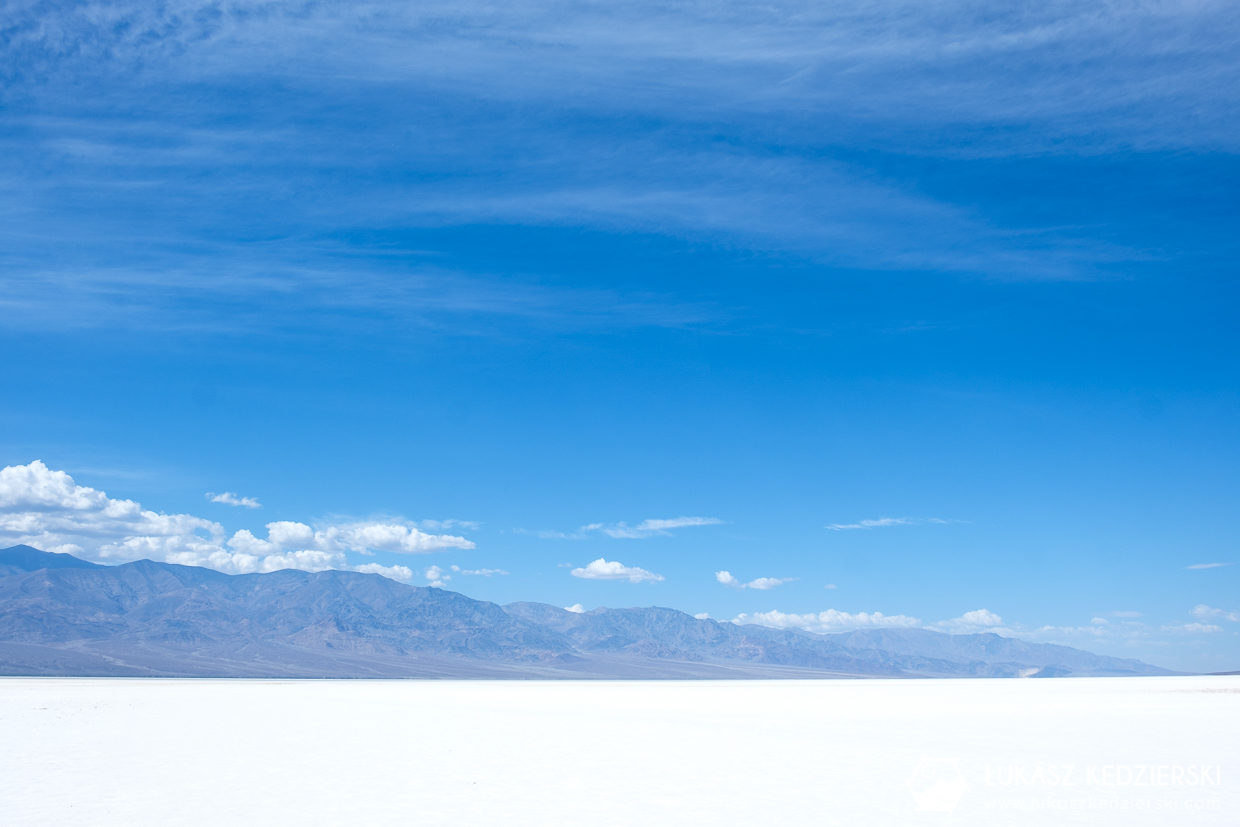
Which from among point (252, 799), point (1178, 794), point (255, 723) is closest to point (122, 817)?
point (252, 799)

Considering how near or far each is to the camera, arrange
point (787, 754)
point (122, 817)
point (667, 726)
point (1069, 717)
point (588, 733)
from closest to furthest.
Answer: point (122, 817), point (787, 754), point (588, 733), point (667, 726), point (1069, 717)

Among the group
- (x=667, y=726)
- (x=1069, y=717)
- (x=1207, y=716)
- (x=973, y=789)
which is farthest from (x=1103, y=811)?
(x=1207, y=716)

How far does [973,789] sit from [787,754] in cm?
667

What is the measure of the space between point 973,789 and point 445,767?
35.2ft

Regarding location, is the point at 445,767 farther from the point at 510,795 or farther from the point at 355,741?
the point at 355,741

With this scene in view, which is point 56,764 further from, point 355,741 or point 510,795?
point 510,795

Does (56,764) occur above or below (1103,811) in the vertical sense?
below

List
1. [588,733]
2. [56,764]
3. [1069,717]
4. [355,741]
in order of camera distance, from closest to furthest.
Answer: [56,764] < [355,741] < [588,733] < [1069,717]

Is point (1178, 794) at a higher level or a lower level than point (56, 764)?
higher

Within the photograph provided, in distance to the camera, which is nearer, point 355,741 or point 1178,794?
point 1178,794

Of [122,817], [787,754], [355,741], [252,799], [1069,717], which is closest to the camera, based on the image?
[122,817]

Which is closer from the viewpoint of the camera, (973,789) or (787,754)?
(973,789)

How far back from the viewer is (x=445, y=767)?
1909cm

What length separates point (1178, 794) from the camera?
14.9 meters
